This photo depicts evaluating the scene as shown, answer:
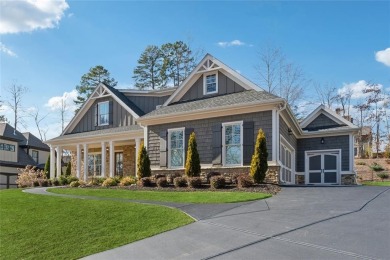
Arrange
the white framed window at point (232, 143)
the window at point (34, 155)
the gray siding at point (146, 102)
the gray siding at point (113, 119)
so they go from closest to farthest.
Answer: the white framed window at point (232, 143), the gray siding at point (113, 119), the gray siding at point (146, 102), the window at point (34, 155)

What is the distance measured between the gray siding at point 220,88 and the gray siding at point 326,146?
5954mm

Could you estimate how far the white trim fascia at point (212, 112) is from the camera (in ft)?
46.0

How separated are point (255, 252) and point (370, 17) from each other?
32.1 ft

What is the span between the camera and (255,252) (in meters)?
5.56

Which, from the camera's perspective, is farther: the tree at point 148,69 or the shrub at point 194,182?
the tree at point 148,69

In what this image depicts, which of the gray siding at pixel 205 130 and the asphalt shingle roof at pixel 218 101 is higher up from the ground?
the asphalt shingle roof at pixel 218 101

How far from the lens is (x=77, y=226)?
8078mm

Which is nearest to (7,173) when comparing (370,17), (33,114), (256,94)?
(33,114)

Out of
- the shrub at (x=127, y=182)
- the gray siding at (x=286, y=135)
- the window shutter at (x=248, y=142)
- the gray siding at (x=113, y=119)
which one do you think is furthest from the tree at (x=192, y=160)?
the gray siding at (x=113, y=119)

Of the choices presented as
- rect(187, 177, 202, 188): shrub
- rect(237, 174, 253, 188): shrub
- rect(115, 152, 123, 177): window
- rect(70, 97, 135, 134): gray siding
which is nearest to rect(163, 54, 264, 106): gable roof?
rect(70, 97, 135, 134): gray siding

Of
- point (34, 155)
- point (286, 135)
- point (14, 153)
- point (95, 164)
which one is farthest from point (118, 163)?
point (34, 155)

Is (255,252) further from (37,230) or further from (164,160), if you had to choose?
(164,160)

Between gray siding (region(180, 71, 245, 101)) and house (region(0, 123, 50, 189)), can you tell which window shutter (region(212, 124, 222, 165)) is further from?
house (region(0, 123, 50, 189))

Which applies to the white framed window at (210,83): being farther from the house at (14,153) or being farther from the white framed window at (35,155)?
the white framed window at (35,155)
